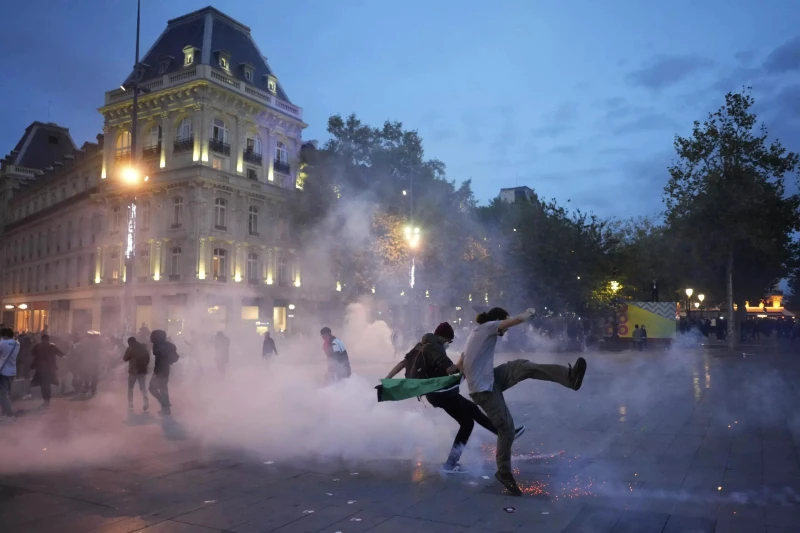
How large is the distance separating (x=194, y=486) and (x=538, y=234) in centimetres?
2612

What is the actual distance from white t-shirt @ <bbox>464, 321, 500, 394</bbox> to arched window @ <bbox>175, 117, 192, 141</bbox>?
31413 millimetres

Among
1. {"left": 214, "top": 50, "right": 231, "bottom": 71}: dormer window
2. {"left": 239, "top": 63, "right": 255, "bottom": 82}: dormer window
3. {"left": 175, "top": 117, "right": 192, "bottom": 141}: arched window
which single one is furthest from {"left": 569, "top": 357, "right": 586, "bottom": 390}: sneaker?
{"left": 239, "top": 63, "right": 255, "bottom": 82}: dormer window

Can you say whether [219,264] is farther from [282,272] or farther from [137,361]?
[137,361]

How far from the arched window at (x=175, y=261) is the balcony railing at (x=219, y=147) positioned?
5878mm

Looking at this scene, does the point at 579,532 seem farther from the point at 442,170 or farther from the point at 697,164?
the point at 442,170

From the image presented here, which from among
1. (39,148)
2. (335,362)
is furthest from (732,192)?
(39,148)

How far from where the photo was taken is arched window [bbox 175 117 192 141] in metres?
33.5

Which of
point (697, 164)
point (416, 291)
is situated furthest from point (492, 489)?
point (416, 291)

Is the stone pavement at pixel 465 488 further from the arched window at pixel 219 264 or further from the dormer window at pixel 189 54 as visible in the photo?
the dormer window at pixel 189 54

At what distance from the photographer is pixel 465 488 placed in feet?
17.9

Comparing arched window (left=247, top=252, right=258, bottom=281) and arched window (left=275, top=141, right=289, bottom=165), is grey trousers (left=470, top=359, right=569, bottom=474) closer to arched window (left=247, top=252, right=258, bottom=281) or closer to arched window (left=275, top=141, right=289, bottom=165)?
arched window (left=247, top=252, right=258, bottom=281)

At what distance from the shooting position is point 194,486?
5.69 m

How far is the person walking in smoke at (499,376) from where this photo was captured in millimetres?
5227

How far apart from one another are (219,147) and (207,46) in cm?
670
